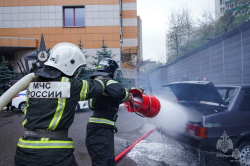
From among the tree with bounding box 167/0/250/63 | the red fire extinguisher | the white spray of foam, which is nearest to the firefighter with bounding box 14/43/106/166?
the red fire extinguisher

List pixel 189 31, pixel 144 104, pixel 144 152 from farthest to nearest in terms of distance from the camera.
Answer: pixel 189 31
pixel 144 152
pixel 144 104

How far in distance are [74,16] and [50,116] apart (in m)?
17.4

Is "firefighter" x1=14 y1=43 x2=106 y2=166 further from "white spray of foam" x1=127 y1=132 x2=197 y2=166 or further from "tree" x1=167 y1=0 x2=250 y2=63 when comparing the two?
"tree" x1=167 y1=0 x2=250 y2=63

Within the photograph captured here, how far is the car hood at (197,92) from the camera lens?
3.35m

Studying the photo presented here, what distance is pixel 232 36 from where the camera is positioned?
9281 mm

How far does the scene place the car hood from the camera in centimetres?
335

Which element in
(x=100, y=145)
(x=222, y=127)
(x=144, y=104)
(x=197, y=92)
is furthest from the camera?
(x=197, y=92)

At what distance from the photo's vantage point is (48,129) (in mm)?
1737

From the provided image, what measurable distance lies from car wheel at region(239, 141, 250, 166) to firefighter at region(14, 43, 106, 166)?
2.88 meters

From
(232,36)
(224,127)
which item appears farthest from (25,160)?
(232,36)

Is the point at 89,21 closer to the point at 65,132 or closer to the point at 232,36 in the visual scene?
the point at 232,36

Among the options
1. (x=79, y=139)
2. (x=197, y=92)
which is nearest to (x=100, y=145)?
(x=197, y=92)

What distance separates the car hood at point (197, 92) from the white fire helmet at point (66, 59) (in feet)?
7.37

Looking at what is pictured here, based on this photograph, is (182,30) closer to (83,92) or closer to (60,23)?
(60,23)
